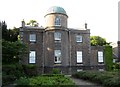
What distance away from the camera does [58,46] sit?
38.8 m

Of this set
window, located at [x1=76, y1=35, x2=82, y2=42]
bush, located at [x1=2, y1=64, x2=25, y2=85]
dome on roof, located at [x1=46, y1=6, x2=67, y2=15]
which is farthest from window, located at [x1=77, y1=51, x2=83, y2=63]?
bush, located at [x1=2, y1=64, x2=25, y2=85]

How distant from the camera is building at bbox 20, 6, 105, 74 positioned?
127 ft

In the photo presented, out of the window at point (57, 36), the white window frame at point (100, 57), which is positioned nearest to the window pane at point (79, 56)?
the white window frame at point (100, 57)

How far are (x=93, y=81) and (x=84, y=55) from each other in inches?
779

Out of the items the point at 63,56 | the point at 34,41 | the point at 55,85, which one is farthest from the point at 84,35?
the point at 55,85

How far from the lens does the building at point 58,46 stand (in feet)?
127

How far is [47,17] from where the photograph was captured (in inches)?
1565

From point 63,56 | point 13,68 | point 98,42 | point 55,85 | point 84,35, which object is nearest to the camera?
point 55,85

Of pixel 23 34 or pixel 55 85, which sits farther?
pixel 23 34

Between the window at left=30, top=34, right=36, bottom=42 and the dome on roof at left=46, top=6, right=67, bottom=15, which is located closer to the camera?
the dome on roof at left=46, top=6, right=67, bottom=15

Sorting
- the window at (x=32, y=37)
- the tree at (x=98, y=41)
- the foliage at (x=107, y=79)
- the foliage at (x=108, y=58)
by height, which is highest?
the tree at (x=98, y=41)

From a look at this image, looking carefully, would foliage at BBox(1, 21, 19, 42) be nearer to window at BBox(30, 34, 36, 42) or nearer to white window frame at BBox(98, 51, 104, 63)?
window at BBox(30, 34, 36, 42)

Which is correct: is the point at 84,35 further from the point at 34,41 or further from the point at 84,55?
the point at 34,41

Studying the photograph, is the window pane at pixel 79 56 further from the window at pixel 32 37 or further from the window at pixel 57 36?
the window at pixel 32 37
